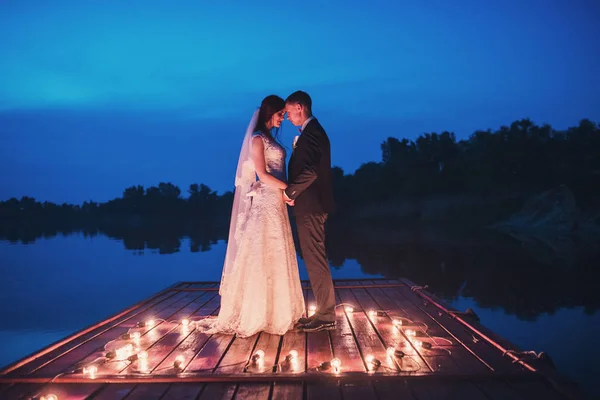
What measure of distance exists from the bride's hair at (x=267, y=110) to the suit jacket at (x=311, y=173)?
0.38m

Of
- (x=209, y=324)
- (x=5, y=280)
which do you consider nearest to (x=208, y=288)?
(x=209, y=324)

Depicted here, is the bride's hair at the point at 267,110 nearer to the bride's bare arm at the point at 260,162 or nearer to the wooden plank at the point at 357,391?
the bride's bare arm at the point at 260,162

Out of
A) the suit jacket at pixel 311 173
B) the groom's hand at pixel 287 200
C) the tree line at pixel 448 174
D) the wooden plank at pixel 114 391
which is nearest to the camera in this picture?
the wooden plank at pixel 114 391

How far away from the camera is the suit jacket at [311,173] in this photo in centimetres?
373

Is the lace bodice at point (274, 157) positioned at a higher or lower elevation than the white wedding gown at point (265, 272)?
higher

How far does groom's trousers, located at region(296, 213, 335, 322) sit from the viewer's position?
3869mm

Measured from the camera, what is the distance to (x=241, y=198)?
4.13m

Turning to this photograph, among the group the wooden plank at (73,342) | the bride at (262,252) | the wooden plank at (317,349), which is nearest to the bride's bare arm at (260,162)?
the bride at (262,252)

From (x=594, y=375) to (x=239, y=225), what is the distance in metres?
4.08

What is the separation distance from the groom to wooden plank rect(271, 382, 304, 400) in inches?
48.3

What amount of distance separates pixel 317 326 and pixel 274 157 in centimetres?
160

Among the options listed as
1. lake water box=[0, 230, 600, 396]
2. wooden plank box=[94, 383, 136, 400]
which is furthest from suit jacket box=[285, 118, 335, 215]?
lake water box=[0, 230, 600, 396]

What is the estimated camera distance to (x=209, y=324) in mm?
4141

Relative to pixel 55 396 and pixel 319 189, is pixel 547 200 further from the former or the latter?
pixel 55 396
